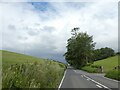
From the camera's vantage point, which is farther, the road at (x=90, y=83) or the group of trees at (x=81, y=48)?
the group of trees at (x=81, y=48)

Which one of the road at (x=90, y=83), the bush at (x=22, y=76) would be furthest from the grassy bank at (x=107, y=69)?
the bush at (x=22, y=76)

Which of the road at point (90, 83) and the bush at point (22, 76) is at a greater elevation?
the bush at point (22, 76)

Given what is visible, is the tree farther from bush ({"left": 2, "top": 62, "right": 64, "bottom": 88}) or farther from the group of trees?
bush ({"left": 2, "top": 62, "right": 64, "bottom": 88})

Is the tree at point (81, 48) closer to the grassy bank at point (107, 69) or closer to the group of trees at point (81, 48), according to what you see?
the group of trees at point (81, 48)

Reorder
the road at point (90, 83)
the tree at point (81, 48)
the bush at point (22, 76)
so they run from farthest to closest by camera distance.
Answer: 1. the tree at point (81, 48)
2. the road at point (90, 83)
3. the bush at point (22, 76)

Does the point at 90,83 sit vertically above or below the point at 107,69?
above

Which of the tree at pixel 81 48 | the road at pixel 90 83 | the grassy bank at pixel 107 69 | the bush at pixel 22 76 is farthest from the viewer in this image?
the tree at pixel 81 48

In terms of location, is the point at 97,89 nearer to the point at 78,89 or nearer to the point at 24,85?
the point at 78,89

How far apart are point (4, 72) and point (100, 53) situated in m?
183

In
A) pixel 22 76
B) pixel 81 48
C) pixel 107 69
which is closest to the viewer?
pixel 22 76

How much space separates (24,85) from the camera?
1218 centimetres

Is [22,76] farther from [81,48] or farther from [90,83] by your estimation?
[81,48]

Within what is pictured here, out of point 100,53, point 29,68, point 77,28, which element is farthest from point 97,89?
point 100,53

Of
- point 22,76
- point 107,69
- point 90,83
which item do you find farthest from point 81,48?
point 22,76
